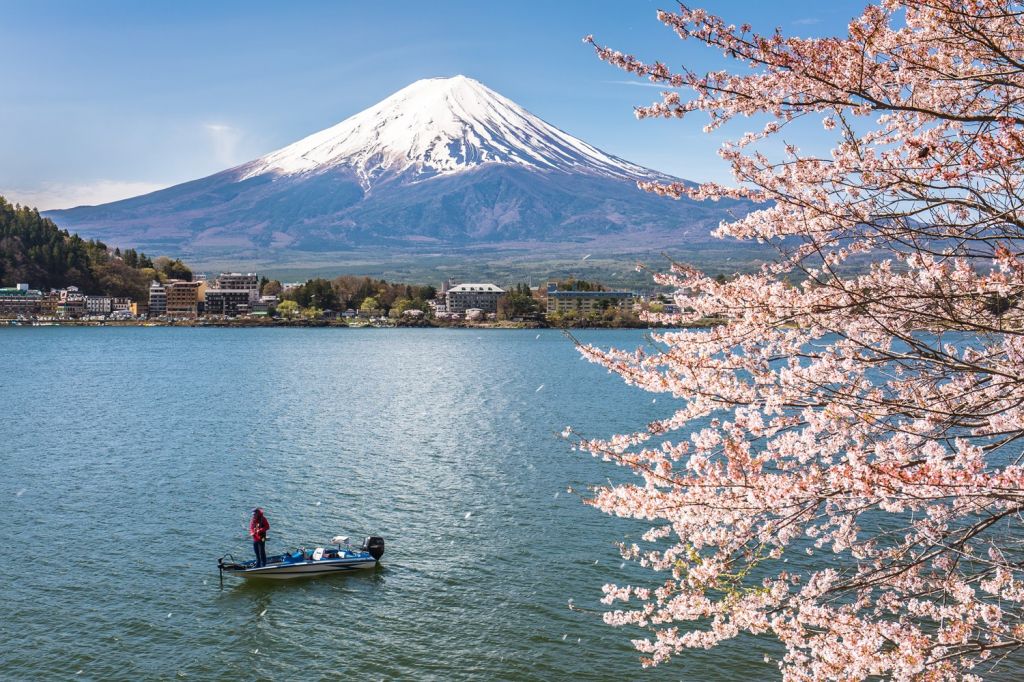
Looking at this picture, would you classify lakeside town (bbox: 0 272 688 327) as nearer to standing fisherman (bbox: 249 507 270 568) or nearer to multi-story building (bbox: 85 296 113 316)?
multi-story building (bbox: 85 296 113 316)

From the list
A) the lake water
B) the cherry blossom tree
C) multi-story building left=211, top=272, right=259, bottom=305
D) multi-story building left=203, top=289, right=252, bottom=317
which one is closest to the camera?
the cherry blossom tree

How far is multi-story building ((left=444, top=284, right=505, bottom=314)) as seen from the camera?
17388cm

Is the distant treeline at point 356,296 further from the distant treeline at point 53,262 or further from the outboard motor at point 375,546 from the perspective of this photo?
the outboard motor at point 375,546

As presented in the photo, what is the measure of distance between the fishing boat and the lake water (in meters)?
0.30

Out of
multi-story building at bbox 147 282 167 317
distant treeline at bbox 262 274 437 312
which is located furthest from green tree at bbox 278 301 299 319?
multi-story building at bbox 147 282 167 317

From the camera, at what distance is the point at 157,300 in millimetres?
171500

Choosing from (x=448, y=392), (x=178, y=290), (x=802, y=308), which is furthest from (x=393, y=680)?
(x=178, y=290)

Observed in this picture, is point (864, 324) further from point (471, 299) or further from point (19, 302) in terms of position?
point (19, 302)

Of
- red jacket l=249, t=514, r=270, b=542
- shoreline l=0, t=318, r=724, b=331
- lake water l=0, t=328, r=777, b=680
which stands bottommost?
lake water l=0, t=328, r=777, b=680

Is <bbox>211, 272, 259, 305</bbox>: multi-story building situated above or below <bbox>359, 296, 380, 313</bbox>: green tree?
above

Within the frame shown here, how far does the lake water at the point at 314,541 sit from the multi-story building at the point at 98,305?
5203 inches

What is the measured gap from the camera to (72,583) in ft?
51.4

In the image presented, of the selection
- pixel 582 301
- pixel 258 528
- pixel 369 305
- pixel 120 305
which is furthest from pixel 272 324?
pixel 258 528

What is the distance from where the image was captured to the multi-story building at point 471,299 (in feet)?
570
